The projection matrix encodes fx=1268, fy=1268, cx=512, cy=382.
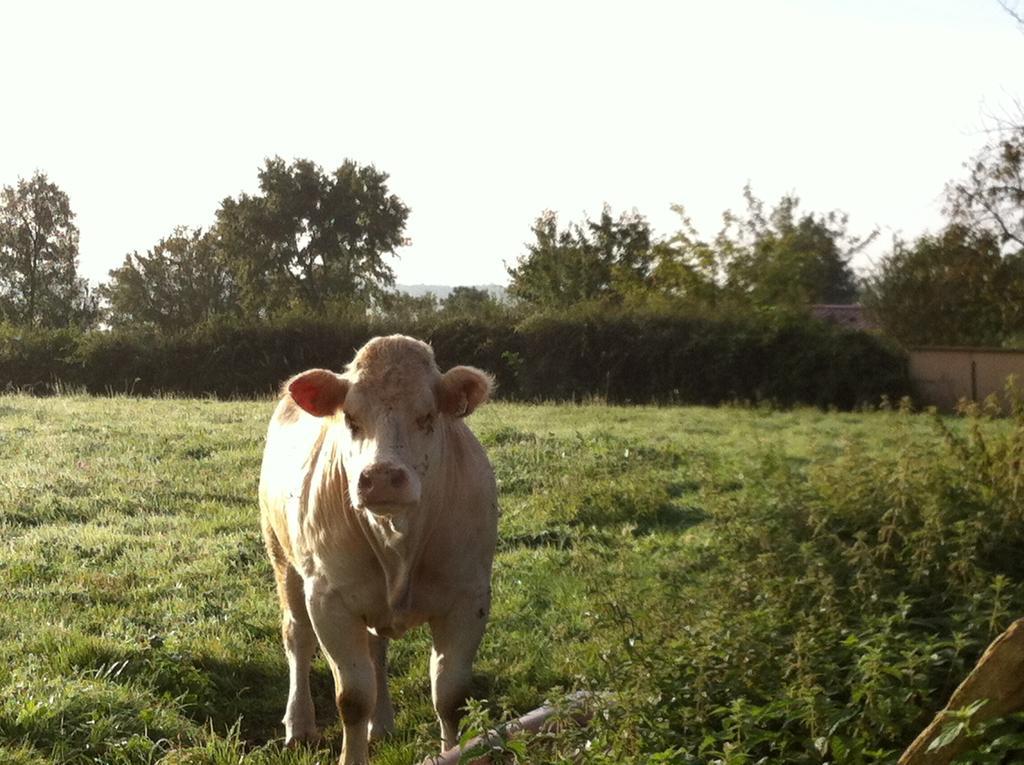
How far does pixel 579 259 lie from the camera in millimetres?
52281

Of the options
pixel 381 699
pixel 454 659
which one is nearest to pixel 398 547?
pixel 454 659

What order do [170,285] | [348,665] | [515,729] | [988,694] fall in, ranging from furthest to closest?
1. [170,285]
2. [348,665]
3. [515,729]
4. [988,694]

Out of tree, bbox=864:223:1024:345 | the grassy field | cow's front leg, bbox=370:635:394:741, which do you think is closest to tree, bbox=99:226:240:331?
tree, bbox=864:223:1024:345

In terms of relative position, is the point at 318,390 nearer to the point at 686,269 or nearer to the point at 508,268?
the point at 686,269

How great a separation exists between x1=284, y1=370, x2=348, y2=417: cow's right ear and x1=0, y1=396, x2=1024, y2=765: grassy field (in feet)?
5.05

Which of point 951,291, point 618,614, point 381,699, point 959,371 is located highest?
point 951,291

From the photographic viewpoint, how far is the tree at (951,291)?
125 feet

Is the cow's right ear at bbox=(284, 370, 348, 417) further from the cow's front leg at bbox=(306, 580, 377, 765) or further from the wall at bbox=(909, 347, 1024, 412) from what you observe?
the wall at bbox=(909, 347, 1024, 412)

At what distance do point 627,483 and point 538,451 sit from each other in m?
3.10

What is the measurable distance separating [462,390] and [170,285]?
63.4 metres

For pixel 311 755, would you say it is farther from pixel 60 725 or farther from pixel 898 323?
pixel 898 323

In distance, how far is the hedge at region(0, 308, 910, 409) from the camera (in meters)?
32.0

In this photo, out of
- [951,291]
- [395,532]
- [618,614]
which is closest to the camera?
[618,614]

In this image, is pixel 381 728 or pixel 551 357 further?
pixel 551 357
